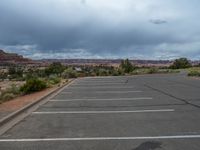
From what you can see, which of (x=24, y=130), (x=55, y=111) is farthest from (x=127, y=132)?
(x=55, y=111)

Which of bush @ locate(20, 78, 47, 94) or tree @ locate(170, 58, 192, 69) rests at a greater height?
tree @ locate(170, 58, 192, 69)

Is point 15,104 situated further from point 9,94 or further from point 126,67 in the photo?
point 126,67

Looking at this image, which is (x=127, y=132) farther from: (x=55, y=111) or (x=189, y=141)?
(x=55, y=111)

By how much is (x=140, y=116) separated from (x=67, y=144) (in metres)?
5.09

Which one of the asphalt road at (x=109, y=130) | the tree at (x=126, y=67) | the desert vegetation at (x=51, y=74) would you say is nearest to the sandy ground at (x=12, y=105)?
the asphalt road at (x=109, y=130)

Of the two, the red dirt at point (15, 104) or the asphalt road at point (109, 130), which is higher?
the asphalt road at point (109, 130)

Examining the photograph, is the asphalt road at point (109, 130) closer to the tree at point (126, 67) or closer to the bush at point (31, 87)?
the bush at point (31, 87)

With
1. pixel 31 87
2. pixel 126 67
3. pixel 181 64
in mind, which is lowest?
pixel 31 87

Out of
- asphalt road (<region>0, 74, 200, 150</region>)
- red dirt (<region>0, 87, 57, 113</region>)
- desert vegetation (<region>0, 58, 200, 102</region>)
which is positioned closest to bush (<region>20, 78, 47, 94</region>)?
desert vegetation (<region>0, 58, 200, 102</region>)

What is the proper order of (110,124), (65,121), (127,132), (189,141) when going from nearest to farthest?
1. (189,141)
2. (127,132)
3. (110,124)
4. (65,121)

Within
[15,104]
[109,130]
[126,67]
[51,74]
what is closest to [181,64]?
[126,67]

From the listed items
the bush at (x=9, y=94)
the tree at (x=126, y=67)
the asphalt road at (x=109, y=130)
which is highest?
the tree at (x=126, y=67)

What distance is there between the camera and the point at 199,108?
16.0 meters

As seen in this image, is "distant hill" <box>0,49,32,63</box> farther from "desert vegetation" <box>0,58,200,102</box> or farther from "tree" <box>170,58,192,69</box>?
"tree" <box>170,58,192,69</box>
